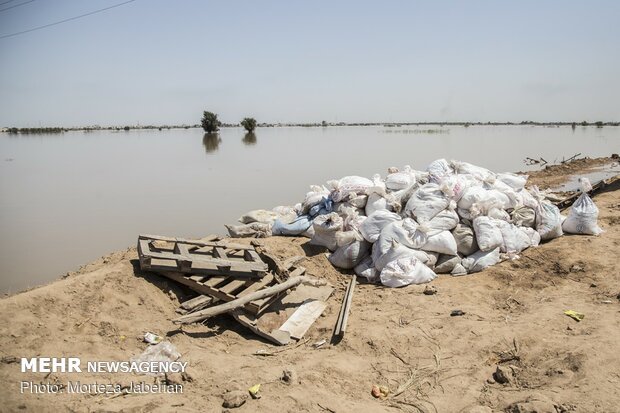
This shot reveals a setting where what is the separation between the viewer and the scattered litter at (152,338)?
3.03 m

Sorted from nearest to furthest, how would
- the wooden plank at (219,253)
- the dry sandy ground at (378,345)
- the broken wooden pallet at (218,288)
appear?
the dry sandy ground at (378,345), the broken wooden pallet at (218,288), the wooden plank at (219,253)

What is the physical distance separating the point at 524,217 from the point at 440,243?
1.42 meters

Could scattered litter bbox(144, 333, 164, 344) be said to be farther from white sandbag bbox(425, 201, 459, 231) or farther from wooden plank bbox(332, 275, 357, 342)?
white sandbag bbox(425, 201, 459, 231)

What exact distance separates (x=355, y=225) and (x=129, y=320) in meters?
2.64

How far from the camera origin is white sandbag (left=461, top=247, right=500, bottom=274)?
14.4 feet

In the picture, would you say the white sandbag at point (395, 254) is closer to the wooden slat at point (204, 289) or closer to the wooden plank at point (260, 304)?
the wooden plank at point (260, 304)

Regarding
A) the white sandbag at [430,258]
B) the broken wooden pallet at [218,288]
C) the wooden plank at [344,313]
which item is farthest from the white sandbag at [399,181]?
the broken wooden pallet at [218,288]

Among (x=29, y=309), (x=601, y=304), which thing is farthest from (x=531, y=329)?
(x=29, y=309)

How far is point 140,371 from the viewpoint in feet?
8.57

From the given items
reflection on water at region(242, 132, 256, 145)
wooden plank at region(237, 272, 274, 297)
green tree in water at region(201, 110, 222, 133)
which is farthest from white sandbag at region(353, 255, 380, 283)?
green tree in water at region(201, 110, 222, 133)

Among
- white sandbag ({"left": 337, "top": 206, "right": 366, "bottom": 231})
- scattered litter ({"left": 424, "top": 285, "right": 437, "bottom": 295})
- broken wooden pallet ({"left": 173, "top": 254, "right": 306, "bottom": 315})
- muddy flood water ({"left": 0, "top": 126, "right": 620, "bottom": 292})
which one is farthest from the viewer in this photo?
muddy flood water ({"left": 0, "top": 126, "right": 620, "bottom": 292})

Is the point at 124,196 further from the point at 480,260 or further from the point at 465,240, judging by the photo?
the point at 480,260

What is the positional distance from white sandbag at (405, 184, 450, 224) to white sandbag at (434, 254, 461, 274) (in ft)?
1.54

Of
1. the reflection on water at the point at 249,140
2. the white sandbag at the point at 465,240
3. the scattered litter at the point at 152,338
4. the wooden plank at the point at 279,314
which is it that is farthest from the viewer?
the reflection on water at the point at 249,140
